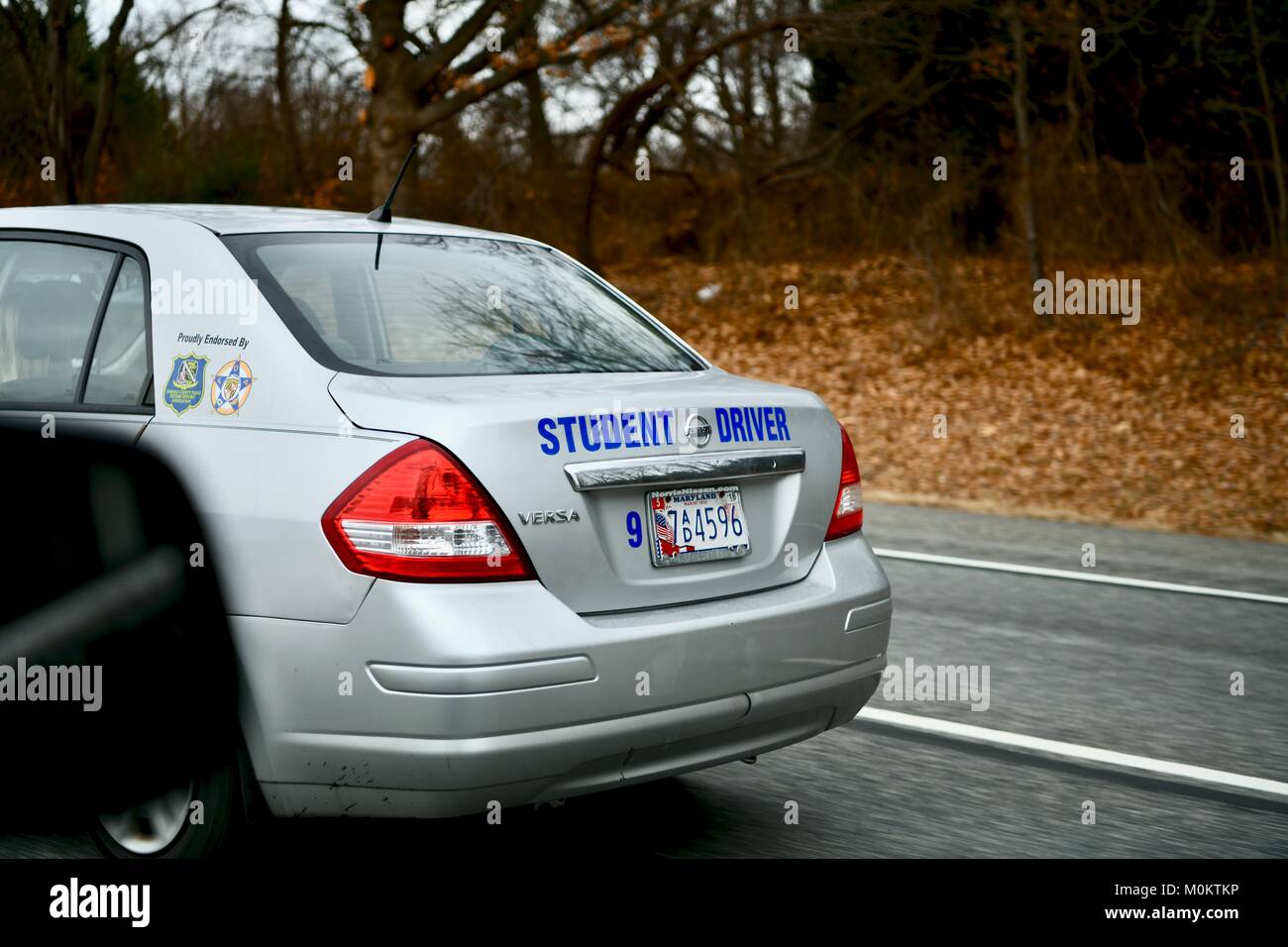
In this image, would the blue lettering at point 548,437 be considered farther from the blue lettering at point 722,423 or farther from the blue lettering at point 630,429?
the blue lettering at point 722,423

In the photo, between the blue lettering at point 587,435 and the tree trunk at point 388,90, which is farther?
the tree trunk at point 388,90

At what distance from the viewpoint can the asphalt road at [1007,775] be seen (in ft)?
12.7

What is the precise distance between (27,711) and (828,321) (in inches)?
611

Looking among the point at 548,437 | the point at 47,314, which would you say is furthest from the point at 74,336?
the point at 548,437

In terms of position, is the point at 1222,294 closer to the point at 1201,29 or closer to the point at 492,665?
the point at 1201,29

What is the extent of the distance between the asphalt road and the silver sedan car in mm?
385

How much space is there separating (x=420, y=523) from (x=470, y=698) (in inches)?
15.6

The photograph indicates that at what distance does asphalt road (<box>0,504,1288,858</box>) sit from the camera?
3857 mm

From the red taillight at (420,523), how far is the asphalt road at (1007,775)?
2.08 ft

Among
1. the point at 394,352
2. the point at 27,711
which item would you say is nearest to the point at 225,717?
the point at 27,711

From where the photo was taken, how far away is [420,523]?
305cm

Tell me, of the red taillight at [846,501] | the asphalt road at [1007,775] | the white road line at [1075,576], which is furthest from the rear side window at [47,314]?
the white road line at [1075,576]

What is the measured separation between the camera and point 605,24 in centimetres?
1677

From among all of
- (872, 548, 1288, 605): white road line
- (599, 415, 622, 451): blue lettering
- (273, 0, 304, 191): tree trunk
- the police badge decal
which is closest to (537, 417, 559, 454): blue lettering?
(599, 415, 622, 451): blue lettering
